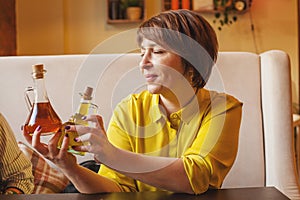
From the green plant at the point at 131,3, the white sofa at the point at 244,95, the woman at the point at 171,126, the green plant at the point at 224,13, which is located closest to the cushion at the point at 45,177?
the white sofa at the point at 244,95

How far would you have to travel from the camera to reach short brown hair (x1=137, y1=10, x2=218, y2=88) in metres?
1.12

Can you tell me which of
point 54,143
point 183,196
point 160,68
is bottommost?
point 183,196

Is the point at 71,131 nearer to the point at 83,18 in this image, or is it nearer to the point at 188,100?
the point at 188,100

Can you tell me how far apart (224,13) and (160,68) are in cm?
325

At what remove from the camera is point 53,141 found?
91 cm

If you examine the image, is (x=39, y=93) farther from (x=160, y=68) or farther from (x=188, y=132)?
(x=188, y=132)

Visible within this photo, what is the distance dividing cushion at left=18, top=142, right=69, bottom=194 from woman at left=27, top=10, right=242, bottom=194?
0.44 meters

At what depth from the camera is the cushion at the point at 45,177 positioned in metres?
1.65

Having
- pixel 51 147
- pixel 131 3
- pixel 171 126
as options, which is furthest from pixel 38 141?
pixel 131 3

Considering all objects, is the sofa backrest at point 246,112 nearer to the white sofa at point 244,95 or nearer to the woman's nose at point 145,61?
the white sofa at point 244,95

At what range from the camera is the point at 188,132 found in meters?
1.19

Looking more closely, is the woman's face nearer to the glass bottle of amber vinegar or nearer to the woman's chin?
the woman's chin

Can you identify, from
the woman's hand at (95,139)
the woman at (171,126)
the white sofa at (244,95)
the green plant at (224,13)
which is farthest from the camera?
the green plant at (224,13)

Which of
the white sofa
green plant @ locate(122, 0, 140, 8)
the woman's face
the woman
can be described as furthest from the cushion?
green plant @ locate(122, 0, 140, 8)
